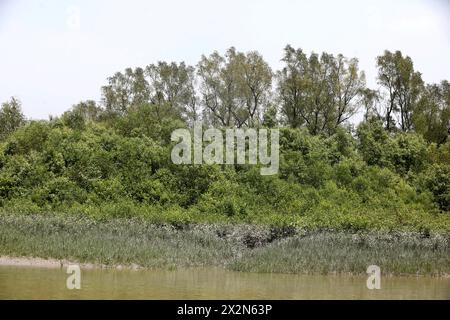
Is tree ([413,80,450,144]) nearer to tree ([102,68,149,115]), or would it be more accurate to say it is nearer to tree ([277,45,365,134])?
tree ([277,45,365,134])

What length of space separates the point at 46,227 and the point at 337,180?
20.1 meters

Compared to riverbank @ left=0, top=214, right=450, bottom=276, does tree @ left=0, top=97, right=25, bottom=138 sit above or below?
above

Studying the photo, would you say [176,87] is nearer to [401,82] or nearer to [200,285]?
[401,82]

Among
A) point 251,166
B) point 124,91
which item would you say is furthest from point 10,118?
point 251,166

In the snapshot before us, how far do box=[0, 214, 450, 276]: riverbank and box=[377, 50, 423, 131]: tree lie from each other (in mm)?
24808

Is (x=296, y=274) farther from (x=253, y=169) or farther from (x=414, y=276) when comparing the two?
(x=253, y=169)

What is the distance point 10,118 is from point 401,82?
32361 millimetres

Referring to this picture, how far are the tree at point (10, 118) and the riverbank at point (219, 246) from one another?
24003 millimetres

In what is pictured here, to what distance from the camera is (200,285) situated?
1691 cm

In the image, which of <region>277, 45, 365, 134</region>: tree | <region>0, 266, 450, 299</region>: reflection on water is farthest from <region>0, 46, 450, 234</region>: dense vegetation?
<region>0, 266, 450, 299</region>: reflection on water

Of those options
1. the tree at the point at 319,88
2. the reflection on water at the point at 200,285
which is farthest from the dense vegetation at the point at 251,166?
the reflection on water at the point at 200,285

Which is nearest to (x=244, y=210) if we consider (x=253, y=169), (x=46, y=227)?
(x=253, y=169)

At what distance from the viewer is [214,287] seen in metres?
16.7

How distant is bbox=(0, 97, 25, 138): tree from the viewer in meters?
49.5
